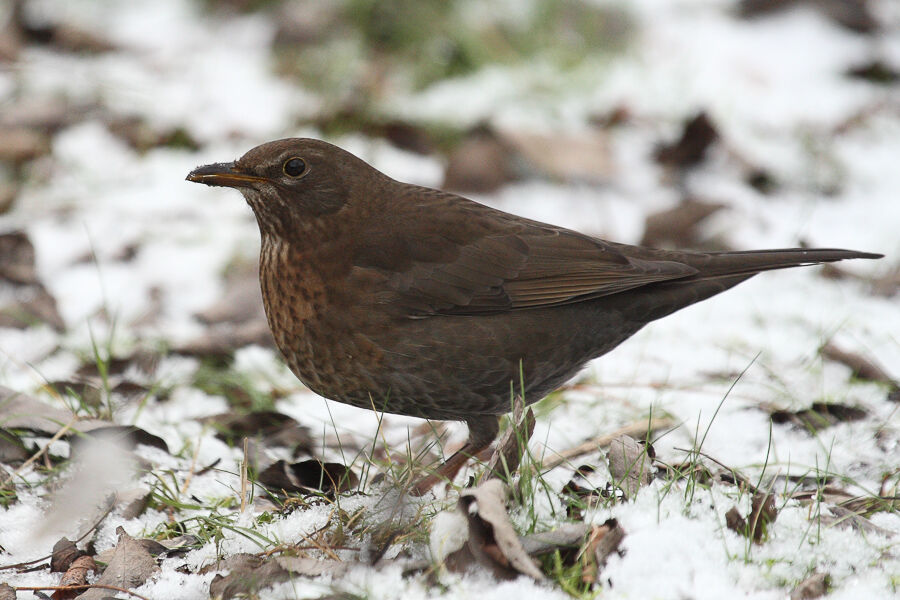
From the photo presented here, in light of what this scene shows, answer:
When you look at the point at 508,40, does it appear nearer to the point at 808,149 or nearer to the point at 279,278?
the point at 808,149

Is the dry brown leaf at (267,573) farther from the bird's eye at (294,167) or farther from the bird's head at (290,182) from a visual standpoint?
the bird's eye at (294,167)

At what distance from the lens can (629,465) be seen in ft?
10.2

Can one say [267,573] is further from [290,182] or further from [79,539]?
[290,182]

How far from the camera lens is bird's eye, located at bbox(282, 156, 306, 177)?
12.4 feet

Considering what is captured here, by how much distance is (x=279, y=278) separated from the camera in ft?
12.2

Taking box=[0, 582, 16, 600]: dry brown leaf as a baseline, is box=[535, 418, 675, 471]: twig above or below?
above

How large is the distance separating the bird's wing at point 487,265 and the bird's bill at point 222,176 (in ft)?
1.60

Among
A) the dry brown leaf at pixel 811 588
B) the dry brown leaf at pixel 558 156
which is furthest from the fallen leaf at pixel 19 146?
the dry brown leaf at pixel 811 588

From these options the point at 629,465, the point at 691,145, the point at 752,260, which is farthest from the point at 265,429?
the point at 691,145

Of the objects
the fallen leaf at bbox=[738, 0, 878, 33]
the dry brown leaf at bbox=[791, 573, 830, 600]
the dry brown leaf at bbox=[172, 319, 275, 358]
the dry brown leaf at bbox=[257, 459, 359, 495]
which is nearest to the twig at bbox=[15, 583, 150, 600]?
the dry brown leaf at bbox=[257, 459, 359, 495]

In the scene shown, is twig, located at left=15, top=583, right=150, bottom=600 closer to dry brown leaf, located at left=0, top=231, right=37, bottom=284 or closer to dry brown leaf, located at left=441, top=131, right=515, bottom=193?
dry brown leaf, located at left=0, top=231, right=37, bottom=284

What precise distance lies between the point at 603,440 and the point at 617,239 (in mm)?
2294

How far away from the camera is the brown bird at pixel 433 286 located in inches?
141

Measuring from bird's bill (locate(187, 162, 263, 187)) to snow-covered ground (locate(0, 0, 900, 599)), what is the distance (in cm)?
94
